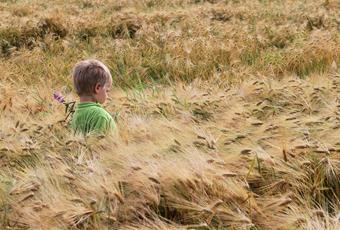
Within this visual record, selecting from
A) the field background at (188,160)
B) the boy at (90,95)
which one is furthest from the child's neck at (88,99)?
the field background at (188,160)

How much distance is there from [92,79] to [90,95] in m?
0.14

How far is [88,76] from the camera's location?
13.7 ft

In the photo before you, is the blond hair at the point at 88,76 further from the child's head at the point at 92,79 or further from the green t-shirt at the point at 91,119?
the green t-shirt at the point at 91,119

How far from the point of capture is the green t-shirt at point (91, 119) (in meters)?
3.95

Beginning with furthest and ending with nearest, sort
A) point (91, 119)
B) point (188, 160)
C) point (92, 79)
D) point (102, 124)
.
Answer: point (92, 79), point (91, 119), point (102, 124), point (188, 160)

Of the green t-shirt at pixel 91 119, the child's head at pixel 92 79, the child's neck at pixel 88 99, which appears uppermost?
the child's head at pixel 92 79

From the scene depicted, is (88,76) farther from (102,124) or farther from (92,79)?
(102,124)

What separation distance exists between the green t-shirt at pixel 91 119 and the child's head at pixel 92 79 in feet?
0.30

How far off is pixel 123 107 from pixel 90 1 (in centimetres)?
1293

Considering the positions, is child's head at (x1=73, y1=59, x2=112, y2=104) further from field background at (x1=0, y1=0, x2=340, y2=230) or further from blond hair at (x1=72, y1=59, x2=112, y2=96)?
field background at (x1=0, y1=0, x2=340, y2=230)

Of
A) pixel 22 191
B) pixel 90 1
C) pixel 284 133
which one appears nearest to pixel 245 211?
pixel 284 133

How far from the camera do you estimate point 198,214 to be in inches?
92.1

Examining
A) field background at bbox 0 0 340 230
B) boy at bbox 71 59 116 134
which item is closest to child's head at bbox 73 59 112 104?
boy at bbox 71 59 116 134

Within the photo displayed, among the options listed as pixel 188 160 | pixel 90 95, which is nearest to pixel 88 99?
pixel 90 95
